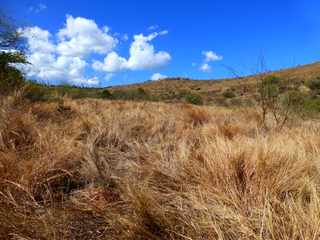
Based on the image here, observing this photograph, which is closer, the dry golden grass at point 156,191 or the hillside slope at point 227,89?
the dry golden grass at point 156,191

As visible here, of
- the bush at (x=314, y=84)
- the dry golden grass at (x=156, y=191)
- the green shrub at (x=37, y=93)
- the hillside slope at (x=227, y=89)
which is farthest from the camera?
the bush at (x=314, y=84)

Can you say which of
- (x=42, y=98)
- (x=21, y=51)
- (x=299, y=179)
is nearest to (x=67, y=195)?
(x=299, y=179)

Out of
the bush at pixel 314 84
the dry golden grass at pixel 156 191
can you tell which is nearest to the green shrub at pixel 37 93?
the dry golden grass at pixel 156 191

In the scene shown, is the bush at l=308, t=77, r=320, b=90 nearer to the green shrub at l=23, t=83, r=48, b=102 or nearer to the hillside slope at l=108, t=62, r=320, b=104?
the hillside slope at l=108, t=62, r=320, b=104

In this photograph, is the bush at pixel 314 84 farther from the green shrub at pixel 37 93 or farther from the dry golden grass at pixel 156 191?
the dry golden grass at pixel 156 191

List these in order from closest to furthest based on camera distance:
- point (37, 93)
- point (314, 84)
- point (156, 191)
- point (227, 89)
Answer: point (156, 191) < point (37, 93) < point (314, 84) < point (227, 89)

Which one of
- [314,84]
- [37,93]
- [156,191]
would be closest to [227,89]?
[314,84]

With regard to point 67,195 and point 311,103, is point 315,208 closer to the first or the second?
point 67,195

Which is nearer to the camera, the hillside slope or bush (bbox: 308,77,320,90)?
the hillside slope

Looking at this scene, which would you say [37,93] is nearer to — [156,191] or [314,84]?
[156,191]

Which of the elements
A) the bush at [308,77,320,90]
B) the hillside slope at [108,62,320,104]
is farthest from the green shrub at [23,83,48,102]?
the bush at [308,77,320,90]

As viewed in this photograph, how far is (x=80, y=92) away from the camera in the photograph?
23734mm

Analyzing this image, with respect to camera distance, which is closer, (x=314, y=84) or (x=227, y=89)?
(x=314, y=84)

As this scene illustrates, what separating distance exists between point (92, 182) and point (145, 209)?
145cm
